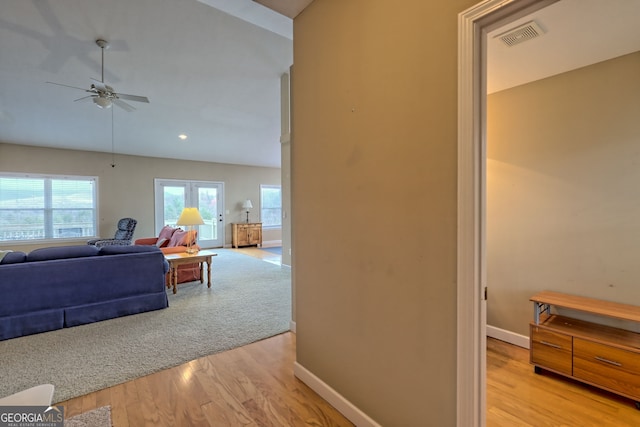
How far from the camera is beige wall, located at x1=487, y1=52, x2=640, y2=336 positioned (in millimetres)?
2037

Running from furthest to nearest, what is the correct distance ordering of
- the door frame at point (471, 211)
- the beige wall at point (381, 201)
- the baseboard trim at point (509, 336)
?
the baseboard trim at point (509, 336) < the beige wall at point (381, 201) < the door frame at point (471, 211)

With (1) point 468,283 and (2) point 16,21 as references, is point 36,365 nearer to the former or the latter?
(1) point 468,283

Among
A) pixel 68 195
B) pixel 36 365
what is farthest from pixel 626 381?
pixel 68 195

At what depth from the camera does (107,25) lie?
318 cm

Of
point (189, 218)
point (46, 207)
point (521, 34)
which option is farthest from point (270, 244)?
point (521, 34)

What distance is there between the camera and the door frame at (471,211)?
3.58 feet

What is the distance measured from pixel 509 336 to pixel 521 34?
2449 mm

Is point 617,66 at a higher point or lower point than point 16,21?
lower

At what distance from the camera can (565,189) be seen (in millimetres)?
2297

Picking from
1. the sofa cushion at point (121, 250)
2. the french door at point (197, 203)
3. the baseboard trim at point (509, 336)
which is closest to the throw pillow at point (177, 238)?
the sofa cushion at point (121, 250)

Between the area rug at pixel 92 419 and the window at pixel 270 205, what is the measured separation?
7.69 meters

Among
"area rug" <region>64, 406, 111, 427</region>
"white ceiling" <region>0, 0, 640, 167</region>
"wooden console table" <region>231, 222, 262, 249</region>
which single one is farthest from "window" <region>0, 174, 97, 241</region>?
"area rug" <region>64, 406, 111, 427</region>

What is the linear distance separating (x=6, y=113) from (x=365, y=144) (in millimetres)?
6590

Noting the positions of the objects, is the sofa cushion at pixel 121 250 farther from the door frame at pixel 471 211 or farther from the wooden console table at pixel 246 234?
the wooden console table at pixel 246 234
